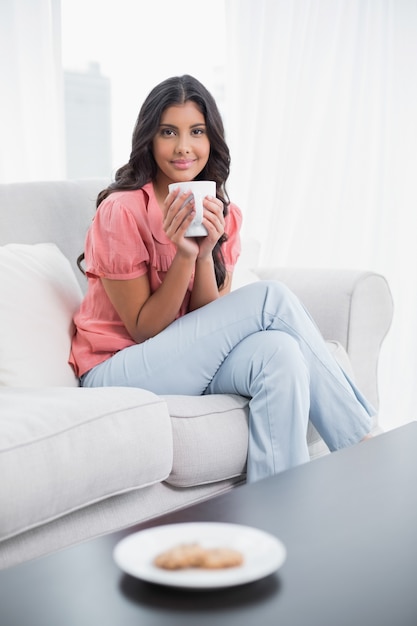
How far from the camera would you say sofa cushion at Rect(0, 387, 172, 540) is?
1.30 m

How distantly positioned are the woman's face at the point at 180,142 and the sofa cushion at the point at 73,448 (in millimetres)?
640

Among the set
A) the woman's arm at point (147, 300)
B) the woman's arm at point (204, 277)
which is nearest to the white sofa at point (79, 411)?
the woman's arm at point (147, 300)

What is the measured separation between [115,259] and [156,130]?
341mm

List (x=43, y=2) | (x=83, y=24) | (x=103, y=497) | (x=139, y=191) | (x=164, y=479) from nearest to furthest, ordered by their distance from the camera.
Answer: (x=103, y=497) < (x=164, y=479) < (x=139, y=191) < (x=43, y=2) < (x=83, y=24)

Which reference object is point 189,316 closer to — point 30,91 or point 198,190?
point 198,190

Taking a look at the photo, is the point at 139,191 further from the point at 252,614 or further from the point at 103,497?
the point at 252,614

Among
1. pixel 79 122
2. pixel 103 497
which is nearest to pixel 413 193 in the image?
pixel 79 122

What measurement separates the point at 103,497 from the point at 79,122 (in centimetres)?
225

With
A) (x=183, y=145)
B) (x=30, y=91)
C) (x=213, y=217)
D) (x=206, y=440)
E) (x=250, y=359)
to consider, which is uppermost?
(x=30, y=91)

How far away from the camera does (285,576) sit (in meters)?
0.84

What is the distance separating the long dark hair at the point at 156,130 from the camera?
2.00 meters

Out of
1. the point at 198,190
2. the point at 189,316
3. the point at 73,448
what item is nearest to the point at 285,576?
the point at 73,448

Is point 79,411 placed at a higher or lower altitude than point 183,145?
Result: lower

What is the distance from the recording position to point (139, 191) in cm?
204
